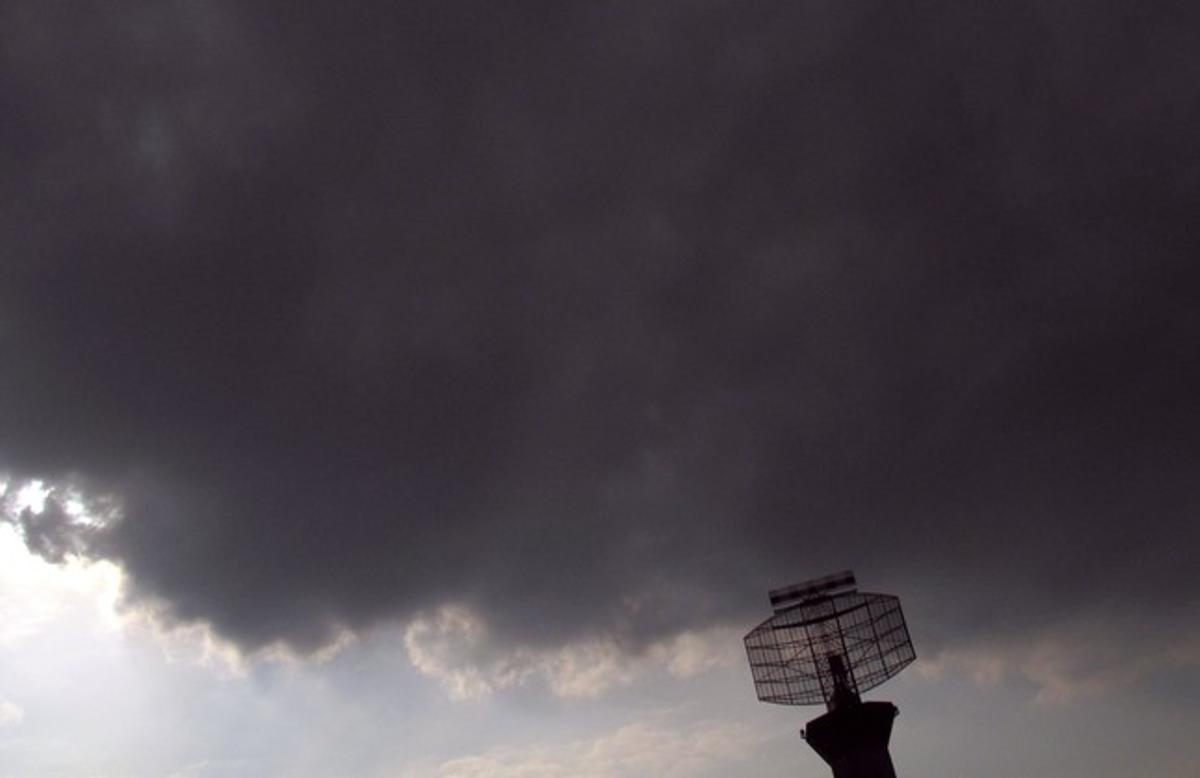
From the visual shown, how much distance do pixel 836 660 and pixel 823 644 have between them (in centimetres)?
187

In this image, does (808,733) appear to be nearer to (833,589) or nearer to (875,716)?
(875,716)

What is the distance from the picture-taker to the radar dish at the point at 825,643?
4038 inches

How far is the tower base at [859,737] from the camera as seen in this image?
101m

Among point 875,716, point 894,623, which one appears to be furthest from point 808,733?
point 894,623

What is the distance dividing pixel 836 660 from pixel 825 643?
1.84 metres

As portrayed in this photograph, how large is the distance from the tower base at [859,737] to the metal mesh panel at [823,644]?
1.95 meters

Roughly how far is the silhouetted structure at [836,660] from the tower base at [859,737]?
0.30 ft

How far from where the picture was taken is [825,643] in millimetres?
104188

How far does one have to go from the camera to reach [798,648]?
104m

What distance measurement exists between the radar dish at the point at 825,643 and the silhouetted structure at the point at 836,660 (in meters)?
0.09

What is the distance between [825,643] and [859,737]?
8.88 meters

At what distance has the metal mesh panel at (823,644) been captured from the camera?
337 ft

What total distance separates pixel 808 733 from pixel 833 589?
1361cm

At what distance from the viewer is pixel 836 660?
10338 centimetres
